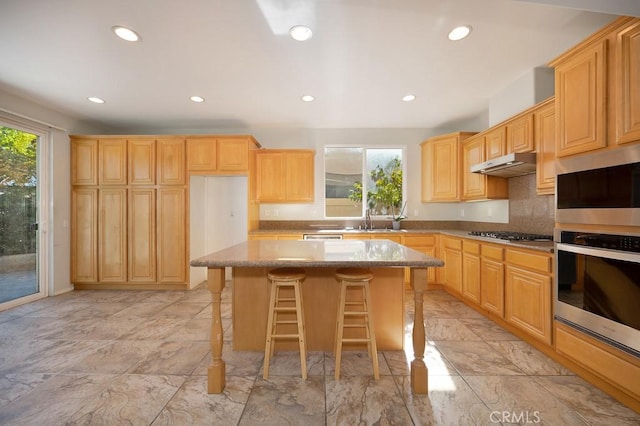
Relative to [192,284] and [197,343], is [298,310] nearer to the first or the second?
[197,343]

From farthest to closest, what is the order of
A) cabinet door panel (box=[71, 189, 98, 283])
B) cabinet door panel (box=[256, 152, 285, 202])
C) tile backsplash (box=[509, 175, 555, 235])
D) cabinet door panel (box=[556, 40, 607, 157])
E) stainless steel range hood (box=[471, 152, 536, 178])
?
cabinet door panel (box=[256, 152, 285, 202]) → cabinet door panel (box=[71, 189, 98, 283]) → tile backsplash (box=[509, 175, 555, 235]) → stainless steel range hood (box=[471, 152, 536, 178]) → cabinet door panel (box=[556, 40, 607, 157])

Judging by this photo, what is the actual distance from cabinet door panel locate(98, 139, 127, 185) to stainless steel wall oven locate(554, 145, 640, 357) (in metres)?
5.18

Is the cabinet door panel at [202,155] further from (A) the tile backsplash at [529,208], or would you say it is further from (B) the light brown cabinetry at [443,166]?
(A) the tile backsplash at [529,208]

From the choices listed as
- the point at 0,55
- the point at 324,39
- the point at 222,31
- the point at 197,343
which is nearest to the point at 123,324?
the point at 197,343

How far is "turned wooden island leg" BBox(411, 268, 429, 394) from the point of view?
176 centimetres

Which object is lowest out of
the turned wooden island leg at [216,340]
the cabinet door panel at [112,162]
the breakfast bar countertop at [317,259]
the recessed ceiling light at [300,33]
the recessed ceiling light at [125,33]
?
the turned wooden island leg at [216,340]

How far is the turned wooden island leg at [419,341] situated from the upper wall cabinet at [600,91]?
143cm

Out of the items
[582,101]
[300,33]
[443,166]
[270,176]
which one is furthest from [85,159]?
[582,101]

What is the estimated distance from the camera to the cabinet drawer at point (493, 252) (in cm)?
270

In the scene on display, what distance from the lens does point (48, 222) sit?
3777 mm

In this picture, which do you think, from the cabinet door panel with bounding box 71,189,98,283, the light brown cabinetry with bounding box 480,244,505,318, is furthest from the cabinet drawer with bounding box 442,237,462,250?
the cabinet door panel with bounding box 71,189,98,283

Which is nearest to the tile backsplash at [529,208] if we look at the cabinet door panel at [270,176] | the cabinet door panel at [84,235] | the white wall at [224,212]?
the cabinet door panel at [270,176]

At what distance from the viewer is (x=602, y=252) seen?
170 centimetres

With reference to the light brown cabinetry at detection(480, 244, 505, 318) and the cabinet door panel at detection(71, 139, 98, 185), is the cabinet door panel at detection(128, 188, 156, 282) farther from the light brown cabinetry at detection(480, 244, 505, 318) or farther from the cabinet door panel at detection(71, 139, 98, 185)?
the light brown cabinetry at detection(480, 244, 505, 318)
